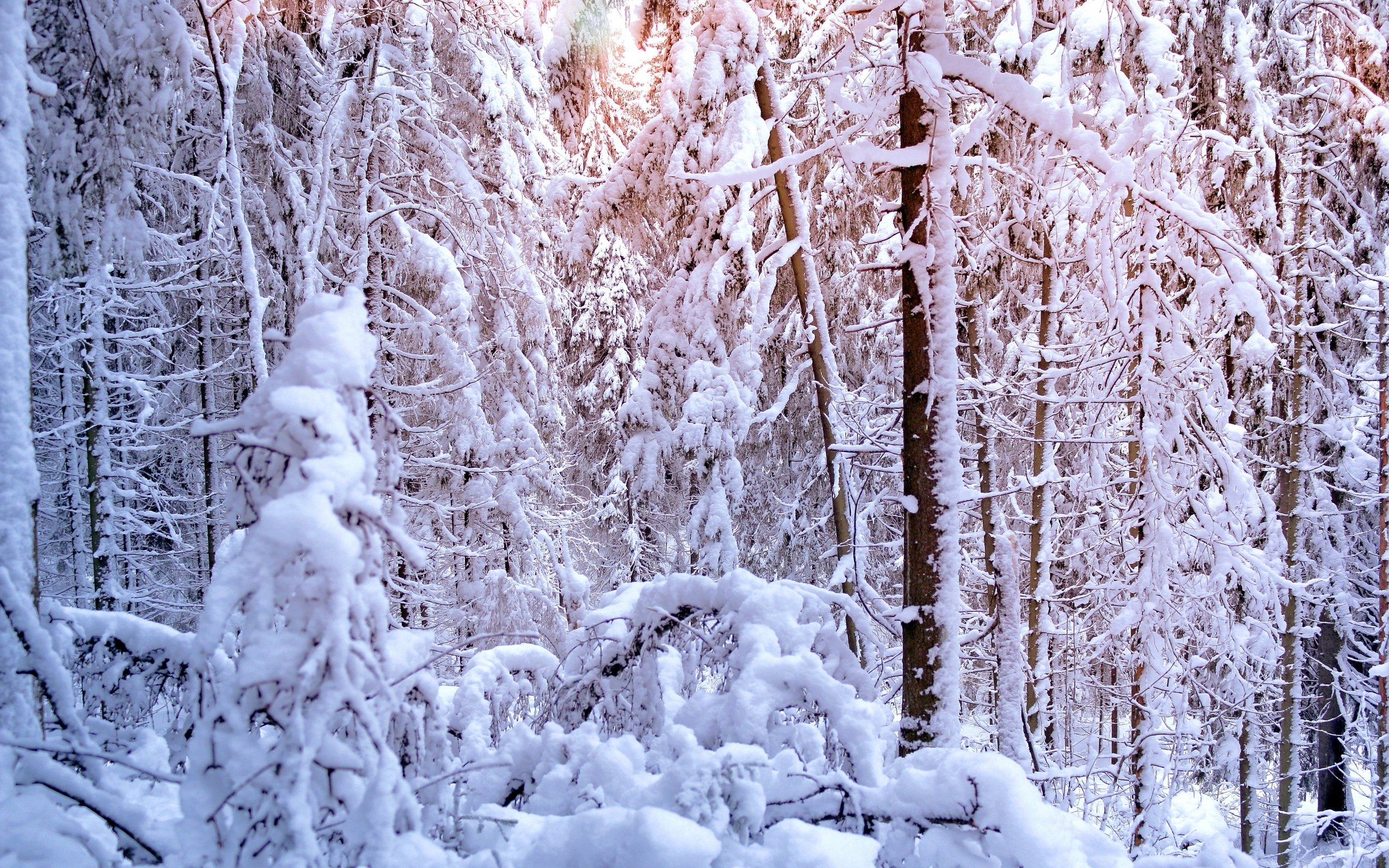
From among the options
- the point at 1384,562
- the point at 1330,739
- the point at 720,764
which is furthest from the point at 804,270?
the point at 1330,739

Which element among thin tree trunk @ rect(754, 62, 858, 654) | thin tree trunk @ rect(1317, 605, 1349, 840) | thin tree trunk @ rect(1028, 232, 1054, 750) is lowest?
thin tree trunk @ rect(1317, 605, 1349, 840)

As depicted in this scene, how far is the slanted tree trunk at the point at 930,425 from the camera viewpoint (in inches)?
184

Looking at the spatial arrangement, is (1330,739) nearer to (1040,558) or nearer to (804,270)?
(1040,558)

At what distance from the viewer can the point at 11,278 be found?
11.3 feet

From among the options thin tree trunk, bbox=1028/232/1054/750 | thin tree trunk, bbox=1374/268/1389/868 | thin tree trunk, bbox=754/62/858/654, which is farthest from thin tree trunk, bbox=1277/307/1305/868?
thin tree trunk, bbox=754/62/858/654

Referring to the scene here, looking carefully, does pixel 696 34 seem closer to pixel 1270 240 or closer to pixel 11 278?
pixel 11 278

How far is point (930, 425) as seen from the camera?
4.77 m

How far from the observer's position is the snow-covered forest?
2.36 m

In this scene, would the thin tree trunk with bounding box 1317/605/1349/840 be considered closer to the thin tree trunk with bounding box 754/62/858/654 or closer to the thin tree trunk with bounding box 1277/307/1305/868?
the thin tree trunk with bounding box 1277/307/1305/868

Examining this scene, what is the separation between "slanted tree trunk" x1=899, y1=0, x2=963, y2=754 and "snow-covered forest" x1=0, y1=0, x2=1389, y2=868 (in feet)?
0.09

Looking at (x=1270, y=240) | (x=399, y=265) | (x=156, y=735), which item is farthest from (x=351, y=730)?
(x=1270, y=240)

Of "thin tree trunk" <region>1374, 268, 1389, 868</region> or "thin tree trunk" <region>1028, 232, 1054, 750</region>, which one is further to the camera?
"thin tree trunk" <region>1028, 232, 1054, 750</region>

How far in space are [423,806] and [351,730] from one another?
327mm

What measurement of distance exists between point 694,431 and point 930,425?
5644 millimetres
